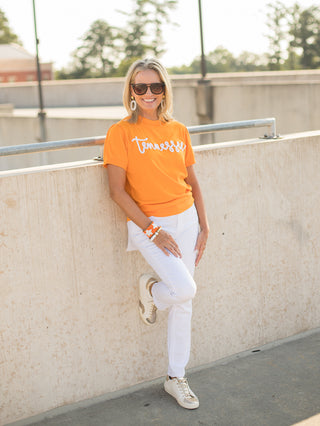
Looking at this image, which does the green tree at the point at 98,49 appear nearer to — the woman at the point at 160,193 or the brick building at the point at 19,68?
the brick building at the point at 19,68

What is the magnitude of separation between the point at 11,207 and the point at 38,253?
31 cm

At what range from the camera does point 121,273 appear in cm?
410

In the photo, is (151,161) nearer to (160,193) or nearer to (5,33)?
(160,193)

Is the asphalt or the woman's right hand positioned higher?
the woman's right hand

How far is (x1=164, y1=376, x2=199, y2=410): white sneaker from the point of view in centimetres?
391

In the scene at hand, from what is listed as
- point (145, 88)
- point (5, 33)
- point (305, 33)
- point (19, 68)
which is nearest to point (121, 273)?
point (145, 88)

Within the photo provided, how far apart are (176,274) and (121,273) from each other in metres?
0.51

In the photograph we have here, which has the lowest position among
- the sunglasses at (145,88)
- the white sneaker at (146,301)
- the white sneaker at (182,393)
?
the white sneaker at (182,393)

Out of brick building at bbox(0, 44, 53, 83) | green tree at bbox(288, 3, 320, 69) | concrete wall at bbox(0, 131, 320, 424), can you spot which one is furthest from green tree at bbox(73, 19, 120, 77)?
concrete wall at bbox(0, 131, 320, 424)

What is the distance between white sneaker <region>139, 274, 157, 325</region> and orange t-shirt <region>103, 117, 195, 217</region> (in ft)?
1.64

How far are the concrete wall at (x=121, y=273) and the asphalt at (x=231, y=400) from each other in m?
0.10

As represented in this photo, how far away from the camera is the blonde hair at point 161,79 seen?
3775mm

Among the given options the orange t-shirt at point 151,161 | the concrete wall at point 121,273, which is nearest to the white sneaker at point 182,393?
the concrete wall at point 121,273

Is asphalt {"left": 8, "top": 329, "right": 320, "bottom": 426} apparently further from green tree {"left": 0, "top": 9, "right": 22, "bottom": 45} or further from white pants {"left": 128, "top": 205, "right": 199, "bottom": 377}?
green tree {"left": 0, "top": 9, "right": 22, "bottom": 45}
